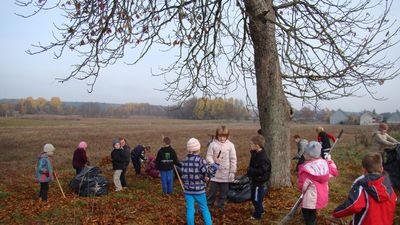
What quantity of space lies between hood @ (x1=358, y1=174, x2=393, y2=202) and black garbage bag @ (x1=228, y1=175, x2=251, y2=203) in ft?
12.1

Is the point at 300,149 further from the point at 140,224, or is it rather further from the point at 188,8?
the point at 140,224

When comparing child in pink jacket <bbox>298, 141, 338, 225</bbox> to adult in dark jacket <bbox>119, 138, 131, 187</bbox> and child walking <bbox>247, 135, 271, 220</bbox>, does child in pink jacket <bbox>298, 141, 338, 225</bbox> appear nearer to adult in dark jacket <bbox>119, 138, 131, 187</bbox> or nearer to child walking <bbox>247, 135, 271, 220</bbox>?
child walking <bbox>247, 135, 271, 220</bbox>

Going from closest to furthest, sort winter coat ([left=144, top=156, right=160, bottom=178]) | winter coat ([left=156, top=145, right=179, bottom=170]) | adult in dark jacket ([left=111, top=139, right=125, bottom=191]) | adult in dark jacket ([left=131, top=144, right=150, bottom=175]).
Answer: winter coat ([left=156, top=145, right=179, bottom=170])
adult in dark jacket ([left=111, top=139, right=125, bottom=191])
winter coat ([left=144, top=156, right=160, bottom=178])
adult in dark jacket ([left=131, top=144, right=150, bottom=175])

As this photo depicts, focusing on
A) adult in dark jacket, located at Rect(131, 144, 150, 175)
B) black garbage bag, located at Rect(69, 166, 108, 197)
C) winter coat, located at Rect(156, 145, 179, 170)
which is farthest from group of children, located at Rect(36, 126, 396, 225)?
adult in dark jacket, located at Rect(131, 144, 150, 175)

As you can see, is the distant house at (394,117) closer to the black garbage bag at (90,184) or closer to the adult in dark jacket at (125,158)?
the adult in dark jacket at (125,158)

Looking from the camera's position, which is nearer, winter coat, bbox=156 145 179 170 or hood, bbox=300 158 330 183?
hood, bbox=300 158 330 183

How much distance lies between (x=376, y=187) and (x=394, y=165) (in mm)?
4940

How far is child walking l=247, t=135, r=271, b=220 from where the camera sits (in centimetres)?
659

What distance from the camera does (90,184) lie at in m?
9.29

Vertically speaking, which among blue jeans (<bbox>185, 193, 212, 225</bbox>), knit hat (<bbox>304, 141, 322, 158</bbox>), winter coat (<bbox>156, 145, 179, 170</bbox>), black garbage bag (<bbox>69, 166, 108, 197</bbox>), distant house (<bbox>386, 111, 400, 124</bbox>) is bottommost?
black garbage bag (<bbox>69, 166, 108, 197</bbox>)

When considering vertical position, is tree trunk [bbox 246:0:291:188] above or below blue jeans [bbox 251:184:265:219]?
above

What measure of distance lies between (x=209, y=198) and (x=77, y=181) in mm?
3798

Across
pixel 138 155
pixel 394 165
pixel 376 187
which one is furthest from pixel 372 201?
pixel 138 155

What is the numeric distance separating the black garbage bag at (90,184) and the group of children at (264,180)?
794mm
